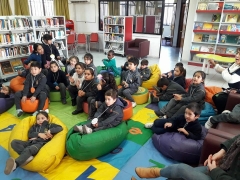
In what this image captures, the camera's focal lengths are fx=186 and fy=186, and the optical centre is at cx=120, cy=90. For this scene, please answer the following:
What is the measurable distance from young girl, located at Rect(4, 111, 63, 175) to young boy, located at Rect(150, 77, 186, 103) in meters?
1.93

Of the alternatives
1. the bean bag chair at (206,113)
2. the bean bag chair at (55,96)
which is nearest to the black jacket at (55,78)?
the bean bag chair at (55,96)

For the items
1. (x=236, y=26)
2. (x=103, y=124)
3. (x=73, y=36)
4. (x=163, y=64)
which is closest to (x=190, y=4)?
(x=236, y=26)

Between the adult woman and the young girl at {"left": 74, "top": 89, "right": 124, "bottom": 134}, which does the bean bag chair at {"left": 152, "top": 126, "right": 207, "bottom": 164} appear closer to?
the young girl at {"left": 74, "top": 89, "right": 124, "bottom": 134}

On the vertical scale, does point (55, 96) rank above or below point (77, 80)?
below

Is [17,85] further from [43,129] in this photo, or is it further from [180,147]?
[180,147]

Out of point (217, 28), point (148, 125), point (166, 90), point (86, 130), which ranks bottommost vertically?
point (148, 125)

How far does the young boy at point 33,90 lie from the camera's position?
10.2ft

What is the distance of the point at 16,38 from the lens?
496 centimetres

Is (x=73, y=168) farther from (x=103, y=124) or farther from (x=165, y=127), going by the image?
(x=165, y=127)

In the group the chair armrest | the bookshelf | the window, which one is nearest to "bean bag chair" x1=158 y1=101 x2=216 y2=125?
the chair armrest

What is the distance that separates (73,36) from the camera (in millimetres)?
7652

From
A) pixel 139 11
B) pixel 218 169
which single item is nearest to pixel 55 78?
pixel 218 169

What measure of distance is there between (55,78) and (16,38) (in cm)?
223

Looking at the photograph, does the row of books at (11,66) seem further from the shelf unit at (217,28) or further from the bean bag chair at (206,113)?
the shelf unit at (217,28)
